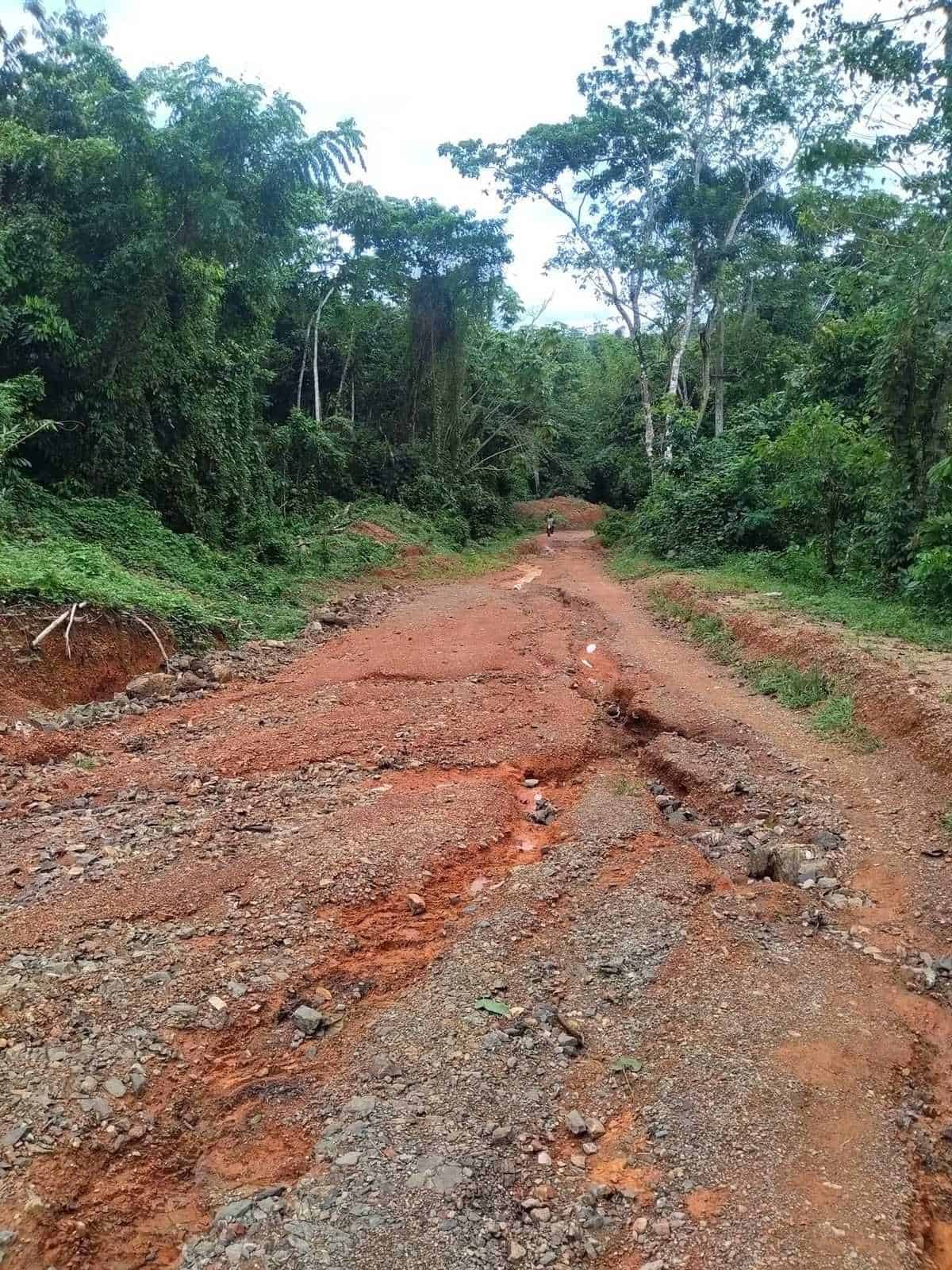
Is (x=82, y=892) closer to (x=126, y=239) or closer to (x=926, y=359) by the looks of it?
(x=126, y=239)

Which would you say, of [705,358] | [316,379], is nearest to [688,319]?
[705,358]

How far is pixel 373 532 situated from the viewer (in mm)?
19797

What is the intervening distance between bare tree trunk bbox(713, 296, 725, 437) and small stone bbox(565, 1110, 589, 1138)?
22.8 m

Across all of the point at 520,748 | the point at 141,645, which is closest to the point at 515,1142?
the point at 520,748

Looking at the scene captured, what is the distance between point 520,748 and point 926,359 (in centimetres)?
900

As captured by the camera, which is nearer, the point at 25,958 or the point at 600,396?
the point at 25,958

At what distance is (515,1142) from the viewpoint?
→ 2945 millimetres

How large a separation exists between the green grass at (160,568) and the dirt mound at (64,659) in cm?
24

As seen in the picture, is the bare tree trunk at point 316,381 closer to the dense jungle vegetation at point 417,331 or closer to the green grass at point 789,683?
the dense jungle vegetation at point 417,331

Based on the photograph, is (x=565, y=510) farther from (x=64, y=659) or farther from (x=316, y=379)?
(x=64, y=659)

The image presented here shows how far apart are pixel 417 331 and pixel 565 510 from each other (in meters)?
12.0

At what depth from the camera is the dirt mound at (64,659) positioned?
292 inches

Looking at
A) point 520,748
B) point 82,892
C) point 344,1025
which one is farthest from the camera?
point 520,748

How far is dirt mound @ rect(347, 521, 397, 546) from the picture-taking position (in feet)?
63.4
